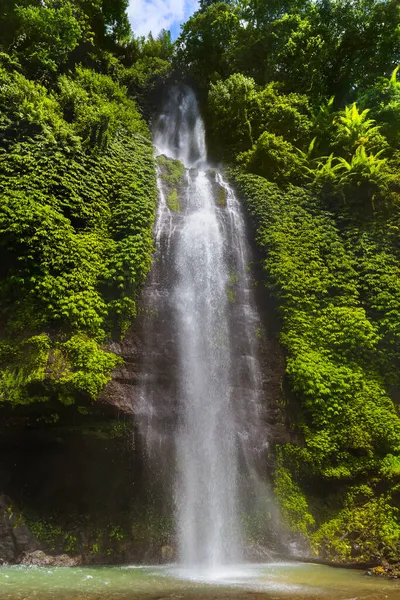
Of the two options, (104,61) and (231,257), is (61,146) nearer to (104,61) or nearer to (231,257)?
(231,257)

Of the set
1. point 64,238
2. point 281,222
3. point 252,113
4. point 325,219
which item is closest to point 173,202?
point 281,222

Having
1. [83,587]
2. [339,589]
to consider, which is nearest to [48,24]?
[83,587]

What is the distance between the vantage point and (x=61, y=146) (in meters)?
9.84

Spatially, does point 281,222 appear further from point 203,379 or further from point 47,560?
point 47,560

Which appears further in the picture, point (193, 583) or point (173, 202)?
point (173, 202)

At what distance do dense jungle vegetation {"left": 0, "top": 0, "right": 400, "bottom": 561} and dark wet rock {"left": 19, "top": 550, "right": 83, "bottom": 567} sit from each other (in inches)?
103

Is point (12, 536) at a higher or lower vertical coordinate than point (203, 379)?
lower

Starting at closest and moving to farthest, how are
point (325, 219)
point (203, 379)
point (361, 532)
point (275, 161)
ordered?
point (361, 532), point (203, 379), point (325, 219), point (275, 161)

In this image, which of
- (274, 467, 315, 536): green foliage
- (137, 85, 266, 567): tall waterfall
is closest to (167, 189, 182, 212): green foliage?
(137, 85, 266, 567): tall waterfall

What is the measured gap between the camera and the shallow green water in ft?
14.0

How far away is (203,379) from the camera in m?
8.09

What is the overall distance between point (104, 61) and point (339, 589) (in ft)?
62.5

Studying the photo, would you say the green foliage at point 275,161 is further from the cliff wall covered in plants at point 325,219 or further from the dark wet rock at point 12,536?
the dark wet rock at point 12,536

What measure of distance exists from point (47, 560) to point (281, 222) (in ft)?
30.7
